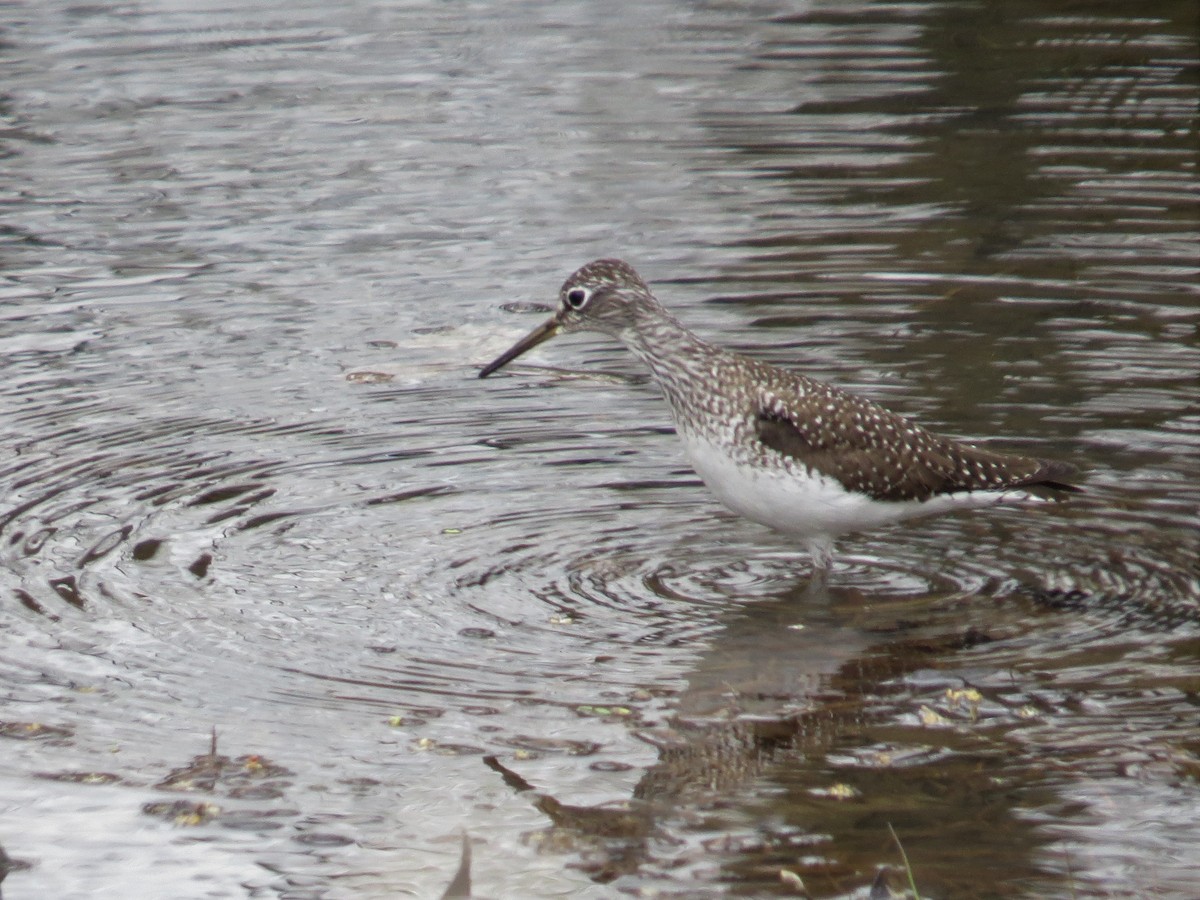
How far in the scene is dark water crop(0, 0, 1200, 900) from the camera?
5.99 m

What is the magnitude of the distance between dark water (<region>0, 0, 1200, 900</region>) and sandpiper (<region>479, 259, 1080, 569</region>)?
1.32 feet

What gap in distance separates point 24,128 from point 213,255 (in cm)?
437

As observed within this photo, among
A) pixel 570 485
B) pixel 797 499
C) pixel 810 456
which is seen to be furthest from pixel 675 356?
pixel 570 485

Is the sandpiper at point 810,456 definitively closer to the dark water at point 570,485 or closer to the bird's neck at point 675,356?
the bird's neck at point 675,356

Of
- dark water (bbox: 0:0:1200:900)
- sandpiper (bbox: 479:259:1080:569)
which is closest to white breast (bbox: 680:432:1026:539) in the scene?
sandpiper (bbox: 479:259:1080:569)

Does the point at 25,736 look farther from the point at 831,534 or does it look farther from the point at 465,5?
the point at 465,5

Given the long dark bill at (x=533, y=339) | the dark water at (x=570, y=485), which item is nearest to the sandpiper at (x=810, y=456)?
the dark water at (x=570, y=485)

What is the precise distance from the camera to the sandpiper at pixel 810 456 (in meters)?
7.83

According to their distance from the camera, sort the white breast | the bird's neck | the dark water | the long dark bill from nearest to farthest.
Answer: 1. the dark water
2. the white breast
3. the bird's neck
4. the long dark bill

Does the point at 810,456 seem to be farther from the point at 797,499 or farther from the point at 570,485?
the point at 570,485

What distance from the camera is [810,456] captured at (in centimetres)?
787

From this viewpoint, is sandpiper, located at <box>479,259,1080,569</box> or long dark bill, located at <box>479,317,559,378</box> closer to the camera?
sandpiper, located at <box>479,259,1080,569</box>

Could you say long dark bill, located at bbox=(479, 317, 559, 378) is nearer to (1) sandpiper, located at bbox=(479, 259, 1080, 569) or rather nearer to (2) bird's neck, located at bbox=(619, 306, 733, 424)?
(2) bird's neck, located at bbox=(619, 306, 733, 424)

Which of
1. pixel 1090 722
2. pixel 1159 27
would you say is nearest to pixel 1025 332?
pixel 1090 722
